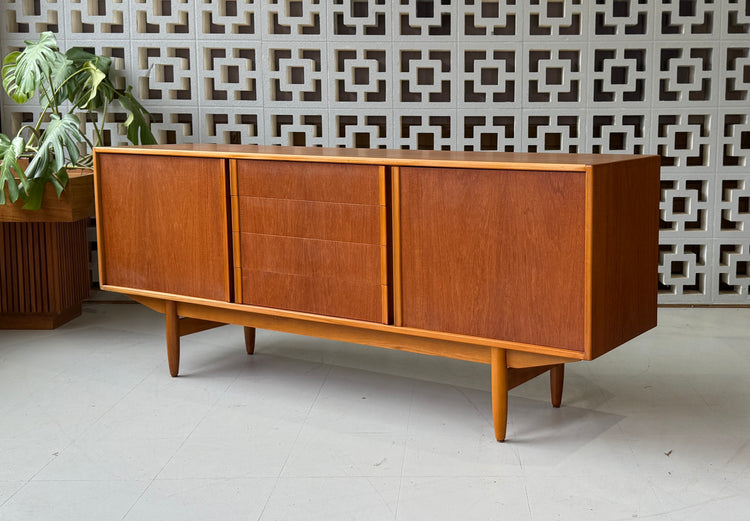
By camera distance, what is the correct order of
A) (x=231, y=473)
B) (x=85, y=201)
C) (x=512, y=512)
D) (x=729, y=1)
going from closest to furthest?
1. (x=512, y=512)
2. (x=231, y=473)
3. (x=85, y=201)
4. (x=729, y=1)

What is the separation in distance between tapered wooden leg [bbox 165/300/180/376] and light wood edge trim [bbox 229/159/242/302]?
1.39 feet

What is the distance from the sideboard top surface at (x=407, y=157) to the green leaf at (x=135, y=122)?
1.14 metres

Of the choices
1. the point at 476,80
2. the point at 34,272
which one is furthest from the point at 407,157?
the point at 34,272

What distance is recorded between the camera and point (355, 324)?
3.22 metres

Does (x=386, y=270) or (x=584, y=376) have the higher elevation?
(x=386, y=270)

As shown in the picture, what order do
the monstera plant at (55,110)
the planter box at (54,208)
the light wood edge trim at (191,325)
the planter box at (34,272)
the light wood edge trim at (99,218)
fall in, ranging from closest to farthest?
the light wood edge trim at (99,218) → the light wood edge trim at (191,325) → the monstera plant at (55,110) → the planter box at (54,208) → the planter box at (34,272)

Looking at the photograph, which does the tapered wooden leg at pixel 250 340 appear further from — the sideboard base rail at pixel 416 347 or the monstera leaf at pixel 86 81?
the monstera leaf at pixel 86 81

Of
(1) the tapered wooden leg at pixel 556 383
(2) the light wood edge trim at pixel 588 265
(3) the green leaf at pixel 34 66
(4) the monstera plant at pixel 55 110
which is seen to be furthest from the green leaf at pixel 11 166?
(2) the light wood edge trim at pixel 588 265

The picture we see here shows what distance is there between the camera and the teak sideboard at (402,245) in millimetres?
2775

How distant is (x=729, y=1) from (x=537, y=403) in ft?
9.17

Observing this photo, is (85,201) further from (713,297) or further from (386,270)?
(713,297)

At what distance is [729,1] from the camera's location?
4.88m

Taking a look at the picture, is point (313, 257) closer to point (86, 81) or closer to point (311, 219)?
point (311, 219)

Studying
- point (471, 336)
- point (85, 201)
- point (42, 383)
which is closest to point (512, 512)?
point (471, 336)
